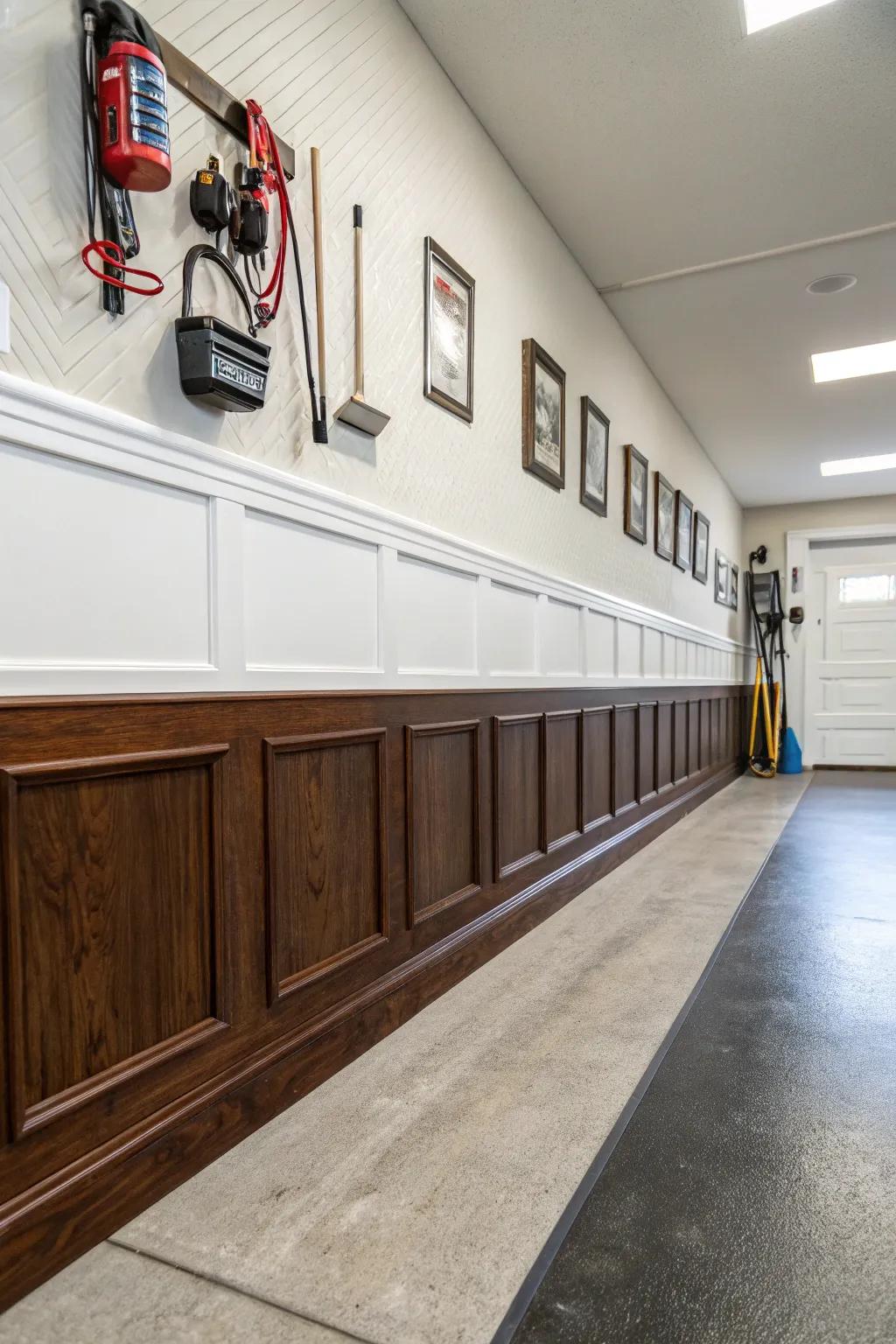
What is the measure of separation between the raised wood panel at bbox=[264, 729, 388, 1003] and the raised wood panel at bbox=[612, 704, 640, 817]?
2345 millimetres

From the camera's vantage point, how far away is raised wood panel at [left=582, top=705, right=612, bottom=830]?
3855mm

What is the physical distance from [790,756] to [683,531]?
358 cm

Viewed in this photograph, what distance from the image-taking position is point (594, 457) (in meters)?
4.24

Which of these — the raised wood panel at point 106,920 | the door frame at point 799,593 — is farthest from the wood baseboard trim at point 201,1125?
the door frame at point 799,593

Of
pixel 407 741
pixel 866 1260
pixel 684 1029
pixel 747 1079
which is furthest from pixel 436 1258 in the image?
pixel 407 741

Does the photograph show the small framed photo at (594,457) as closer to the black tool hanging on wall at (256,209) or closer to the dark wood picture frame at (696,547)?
the black tool hanging on wall at (256,209)

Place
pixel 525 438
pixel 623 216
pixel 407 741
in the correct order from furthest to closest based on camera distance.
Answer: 1. pixel 623 216
2. pixel 525 438
3. pixel 407 741

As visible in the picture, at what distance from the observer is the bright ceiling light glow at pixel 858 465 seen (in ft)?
24.1

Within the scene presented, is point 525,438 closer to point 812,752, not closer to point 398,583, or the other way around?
point 398,583

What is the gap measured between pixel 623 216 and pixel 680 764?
3.63 metres

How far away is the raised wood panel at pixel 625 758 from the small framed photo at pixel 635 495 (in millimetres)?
1102

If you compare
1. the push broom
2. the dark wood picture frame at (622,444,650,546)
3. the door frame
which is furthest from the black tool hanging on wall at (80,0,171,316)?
the door frame

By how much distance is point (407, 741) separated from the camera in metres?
2.36

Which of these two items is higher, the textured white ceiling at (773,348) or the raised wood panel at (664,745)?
the textured white ceiling at (773,348)
